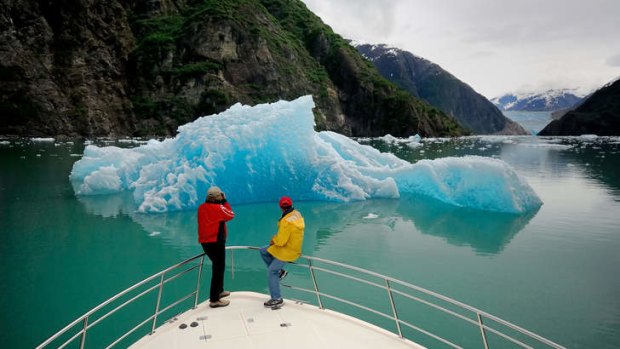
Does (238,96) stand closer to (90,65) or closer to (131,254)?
(90,65)

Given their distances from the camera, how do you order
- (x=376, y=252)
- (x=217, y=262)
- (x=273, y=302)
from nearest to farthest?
(x=273, y=302) → (x=217, y=262) → (x=376, y=252)

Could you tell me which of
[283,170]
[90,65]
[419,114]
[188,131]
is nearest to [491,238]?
[283,170]

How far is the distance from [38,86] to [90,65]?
9602 mm

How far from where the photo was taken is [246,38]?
260 ft

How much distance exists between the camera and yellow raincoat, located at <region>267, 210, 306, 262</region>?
512 cm

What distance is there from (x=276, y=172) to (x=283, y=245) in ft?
41.4

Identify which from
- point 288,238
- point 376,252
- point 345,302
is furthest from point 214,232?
point 376,252

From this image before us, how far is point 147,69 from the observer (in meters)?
73.7

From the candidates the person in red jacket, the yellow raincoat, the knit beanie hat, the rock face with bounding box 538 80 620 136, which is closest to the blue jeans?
the yellow raincoat

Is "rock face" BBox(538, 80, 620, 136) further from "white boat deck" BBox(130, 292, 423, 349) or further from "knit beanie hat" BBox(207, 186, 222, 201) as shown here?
"knit beanie hat" BBox(207, 186, 222, 201)

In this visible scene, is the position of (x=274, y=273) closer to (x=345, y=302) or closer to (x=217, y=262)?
(x=217, y=262)

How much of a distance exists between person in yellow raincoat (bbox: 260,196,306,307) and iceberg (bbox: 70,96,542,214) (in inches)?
444

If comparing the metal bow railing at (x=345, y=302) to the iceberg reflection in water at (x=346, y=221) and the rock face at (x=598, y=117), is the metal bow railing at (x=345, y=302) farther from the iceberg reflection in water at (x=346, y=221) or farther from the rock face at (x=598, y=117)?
the rock face at (x=598, y=117)

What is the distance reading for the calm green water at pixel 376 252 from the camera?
24.3 ft
